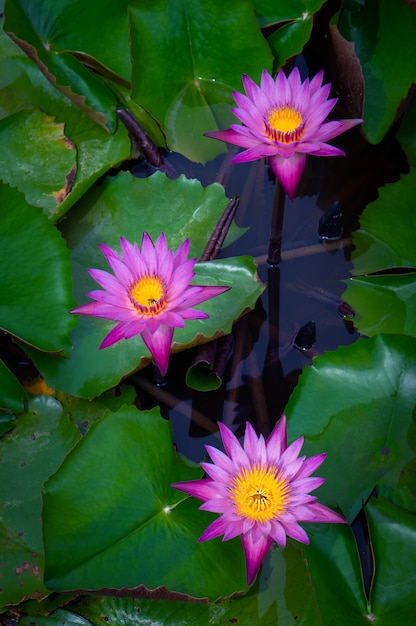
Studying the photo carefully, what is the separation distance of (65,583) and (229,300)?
945 millimetres

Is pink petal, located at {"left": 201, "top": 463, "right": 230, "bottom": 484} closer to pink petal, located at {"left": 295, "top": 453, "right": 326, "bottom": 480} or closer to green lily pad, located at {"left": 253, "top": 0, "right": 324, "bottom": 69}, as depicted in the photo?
pink petal, located at {"left": 295, "top": 453, "right": 326, "bottom": 480}

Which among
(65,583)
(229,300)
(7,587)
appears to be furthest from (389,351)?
(7,587)

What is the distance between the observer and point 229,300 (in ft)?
6.68

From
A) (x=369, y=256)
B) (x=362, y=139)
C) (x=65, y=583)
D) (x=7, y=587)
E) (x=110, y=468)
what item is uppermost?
(x=362, y=139)

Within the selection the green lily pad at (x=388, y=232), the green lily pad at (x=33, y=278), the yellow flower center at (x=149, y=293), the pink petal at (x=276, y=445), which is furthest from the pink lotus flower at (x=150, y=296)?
the green lily pad at (x=388, y=232)

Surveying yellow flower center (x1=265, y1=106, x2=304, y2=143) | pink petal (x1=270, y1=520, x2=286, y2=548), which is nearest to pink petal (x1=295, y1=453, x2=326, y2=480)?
pink petal (x1=270, y1=520, x2=286, y2=548)

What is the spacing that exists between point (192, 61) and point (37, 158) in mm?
699

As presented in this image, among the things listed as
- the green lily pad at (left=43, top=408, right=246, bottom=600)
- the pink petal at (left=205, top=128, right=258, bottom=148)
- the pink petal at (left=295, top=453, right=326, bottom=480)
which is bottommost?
the green lily pad at (left=43, top=408, right=246, bottom=600)

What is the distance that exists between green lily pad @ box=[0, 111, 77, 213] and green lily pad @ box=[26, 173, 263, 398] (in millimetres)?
118

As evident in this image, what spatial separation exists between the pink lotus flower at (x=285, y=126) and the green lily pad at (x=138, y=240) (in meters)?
0.37

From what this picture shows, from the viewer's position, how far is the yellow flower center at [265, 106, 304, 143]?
1.80 m

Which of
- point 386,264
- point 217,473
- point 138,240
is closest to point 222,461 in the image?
point 217,473

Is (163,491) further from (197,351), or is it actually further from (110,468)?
(197,351)

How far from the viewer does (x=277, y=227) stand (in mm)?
2172
